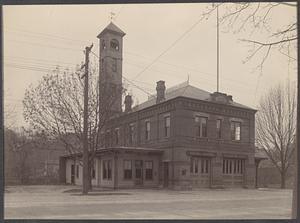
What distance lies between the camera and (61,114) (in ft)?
82.4

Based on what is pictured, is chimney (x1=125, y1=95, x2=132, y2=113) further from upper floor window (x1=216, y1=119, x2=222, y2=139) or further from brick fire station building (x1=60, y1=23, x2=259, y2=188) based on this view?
upper floor window (x1=216, y1=119, x2=222, y2=139)

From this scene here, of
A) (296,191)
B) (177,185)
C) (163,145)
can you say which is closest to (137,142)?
(163,145)

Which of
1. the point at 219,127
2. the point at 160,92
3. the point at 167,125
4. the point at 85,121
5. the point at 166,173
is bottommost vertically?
the point at 166,173

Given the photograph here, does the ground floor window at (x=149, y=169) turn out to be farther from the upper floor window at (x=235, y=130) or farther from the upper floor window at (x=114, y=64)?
the upper floor window at (x=114, y=64)

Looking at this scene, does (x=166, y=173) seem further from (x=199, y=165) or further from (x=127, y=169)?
(x=127, y=169)

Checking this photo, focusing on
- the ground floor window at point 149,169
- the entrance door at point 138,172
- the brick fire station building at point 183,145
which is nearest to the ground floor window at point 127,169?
the brick fire station building at point 183,145

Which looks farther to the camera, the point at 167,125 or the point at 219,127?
the point at 219,127

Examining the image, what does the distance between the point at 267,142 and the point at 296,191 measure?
2143 cm

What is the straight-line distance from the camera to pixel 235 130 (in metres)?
32.5

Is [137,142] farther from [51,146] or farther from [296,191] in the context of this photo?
[296,191]

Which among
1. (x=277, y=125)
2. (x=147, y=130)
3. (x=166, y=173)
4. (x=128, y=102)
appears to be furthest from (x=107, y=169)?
(x=277, y=125)

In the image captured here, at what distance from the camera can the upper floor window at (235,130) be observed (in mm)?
32469

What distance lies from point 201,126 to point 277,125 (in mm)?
6968

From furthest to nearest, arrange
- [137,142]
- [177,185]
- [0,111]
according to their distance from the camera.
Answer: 1. [137,142]
2. [177,185]
3. [0,111]
